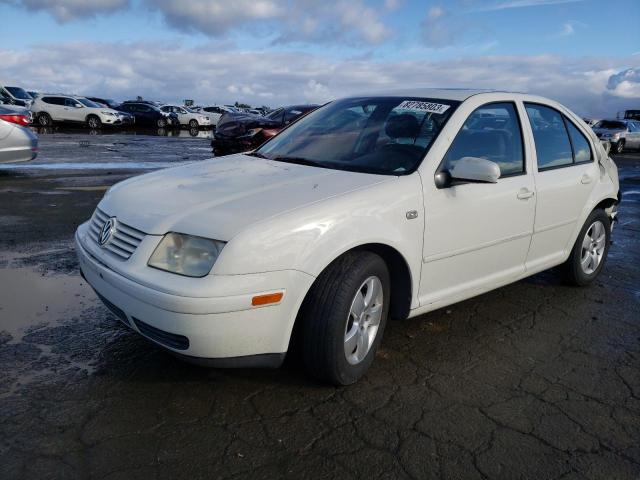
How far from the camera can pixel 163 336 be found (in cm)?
256

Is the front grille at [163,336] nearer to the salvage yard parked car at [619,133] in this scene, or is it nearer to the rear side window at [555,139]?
the rear side window at [555,139]

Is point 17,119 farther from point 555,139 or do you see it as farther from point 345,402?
point 345,402

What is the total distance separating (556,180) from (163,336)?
304cm

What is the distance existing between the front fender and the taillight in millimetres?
9112

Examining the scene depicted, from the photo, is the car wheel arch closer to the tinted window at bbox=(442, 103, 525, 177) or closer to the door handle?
the tinted window at bbox=(442, 103, 525, 177)

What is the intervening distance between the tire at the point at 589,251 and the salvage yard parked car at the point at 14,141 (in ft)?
29.8

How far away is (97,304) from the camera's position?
3.95 m

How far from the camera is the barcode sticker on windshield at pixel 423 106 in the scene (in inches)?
139

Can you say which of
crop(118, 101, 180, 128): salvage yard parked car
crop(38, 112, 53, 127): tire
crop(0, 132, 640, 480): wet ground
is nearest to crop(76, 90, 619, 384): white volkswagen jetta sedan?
crop(0, 132, 640, 480): wet ground

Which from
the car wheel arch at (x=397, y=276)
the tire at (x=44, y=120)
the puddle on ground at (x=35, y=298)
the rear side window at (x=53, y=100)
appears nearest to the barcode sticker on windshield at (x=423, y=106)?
the car wheel arch at (x=397, y=276)

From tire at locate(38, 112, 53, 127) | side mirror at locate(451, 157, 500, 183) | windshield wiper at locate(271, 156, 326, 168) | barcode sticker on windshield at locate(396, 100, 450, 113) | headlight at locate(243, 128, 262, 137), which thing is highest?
barcode sticker on windshield at locate(396, 100, 450, 113)

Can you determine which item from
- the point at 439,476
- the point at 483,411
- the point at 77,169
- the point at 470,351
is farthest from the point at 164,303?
the point at 77,169

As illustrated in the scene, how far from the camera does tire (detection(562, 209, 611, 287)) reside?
4566 mm

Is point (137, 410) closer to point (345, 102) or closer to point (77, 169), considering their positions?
point (345, 102)
